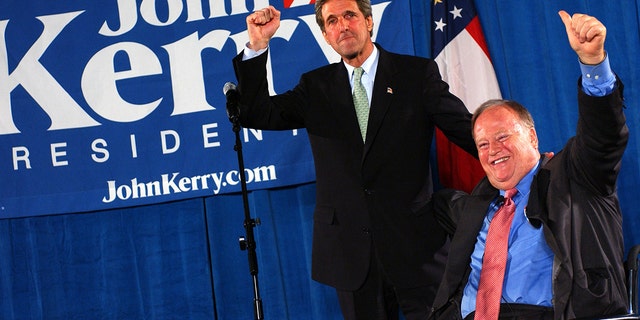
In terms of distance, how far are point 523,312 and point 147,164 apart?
7.27ft

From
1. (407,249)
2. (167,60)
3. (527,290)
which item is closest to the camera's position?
Answer: (527,290)

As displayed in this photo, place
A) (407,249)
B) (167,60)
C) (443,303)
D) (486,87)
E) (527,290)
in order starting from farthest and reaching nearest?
(167,60)
(486,87)
(407,249)
(443,303)
(527,290)

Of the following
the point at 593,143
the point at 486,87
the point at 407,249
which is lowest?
the point at 407,249

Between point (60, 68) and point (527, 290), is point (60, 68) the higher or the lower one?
the higher one

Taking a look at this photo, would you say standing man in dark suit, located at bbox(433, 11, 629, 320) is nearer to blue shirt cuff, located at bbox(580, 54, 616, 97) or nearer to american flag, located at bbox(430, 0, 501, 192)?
blue shirt cuff, located at bbox(580, 54, 616, 97)

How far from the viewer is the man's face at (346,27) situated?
10.9ft

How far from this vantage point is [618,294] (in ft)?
7.48

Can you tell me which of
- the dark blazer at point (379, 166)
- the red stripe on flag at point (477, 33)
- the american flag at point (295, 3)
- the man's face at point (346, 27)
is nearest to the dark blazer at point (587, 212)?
the dark blazer at point (379, 166)

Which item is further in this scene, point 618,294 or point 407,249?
point 407,249

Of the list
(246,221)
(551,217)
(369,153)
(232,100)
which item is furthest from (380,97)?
(551,217)

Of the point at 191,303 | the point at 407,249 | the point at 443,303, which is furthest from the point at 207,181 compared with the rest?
the point at 443,303

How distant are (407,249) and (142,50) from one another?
172cm

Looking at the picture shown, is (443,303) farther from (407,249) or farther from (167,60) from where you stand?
(167,60)

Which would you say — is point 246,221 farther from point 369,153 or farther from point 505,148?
point 505,148
